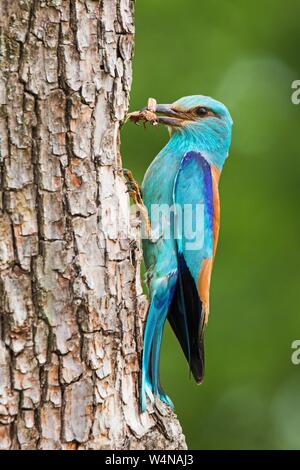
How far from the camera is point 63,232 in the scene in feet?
13.6

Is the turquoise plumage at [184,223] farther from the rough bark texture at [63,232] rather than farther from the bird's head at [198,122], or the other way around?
the rough bark texture at [63,232]

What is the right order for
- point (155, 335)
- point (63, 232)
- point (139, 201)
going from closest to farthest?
point (63, 232)
point (155, 335)
point (139, 201)

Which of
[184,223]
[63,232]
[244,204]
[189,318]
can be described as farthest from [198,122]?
[244,204]

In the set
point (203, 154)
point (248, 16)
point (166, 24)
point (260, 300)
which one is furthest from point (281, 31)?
point (203, 154)

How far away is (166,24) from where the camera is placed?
9.52 m

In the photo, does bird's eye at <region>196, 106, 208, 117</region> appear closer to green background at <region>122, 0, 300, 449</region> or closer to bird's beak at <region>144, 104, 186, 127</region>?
bird's beak at <region>144, 104, 186, 127</region>

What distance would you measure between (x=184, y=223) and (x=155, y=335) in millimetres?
821

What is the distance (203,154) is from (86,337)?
193cm

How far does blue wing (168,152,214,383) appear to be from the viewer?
16.6 ft

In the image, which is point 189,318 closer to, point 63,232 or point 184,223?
point 184,223

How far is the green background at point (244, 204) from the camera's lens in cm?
949

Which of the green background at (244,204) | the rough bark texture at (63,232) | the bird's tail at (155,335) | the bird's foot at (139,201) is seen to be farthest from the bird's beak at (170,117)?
the green background at (244,204)

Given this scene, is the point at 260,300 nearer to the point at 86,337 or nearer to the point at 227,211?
the point at 227,211

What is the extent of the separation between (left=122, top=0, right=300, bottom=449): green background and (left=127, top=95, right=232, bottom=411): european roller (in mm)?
3305
